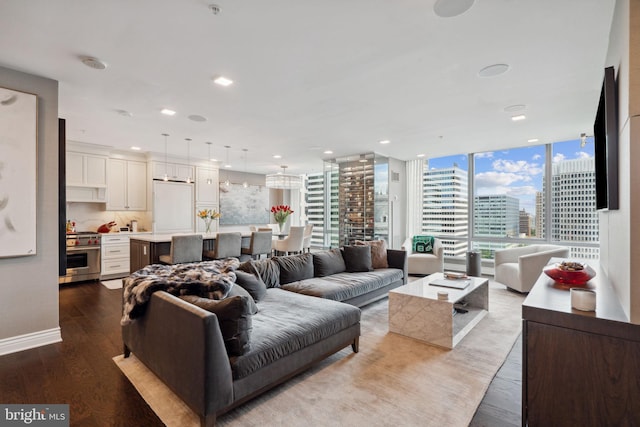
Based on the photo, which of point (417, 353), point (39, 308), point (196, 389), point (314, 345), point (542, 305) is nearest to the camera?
point (542, 305)

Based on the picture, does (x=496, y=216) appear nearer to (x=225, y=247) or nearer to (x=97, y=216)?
(x=225, y=247)

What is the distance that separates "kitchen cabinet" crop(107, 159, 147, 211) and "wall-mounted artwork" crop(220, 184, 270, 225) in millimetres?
1935

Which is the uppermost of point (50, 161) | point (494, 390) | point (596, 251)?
point (50, 161)

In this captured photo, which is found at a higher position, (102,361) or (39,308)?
(39,308)


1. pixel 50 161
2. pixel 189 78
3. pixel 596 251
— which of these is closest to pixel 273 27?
pixel 189 78

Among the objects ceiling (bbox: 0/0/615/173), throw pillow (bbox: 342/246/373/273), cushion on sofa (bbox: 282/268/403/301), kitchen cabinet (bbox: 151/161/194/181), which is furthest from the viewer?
kitchen cabinet (bbox: 151/161/194/181)

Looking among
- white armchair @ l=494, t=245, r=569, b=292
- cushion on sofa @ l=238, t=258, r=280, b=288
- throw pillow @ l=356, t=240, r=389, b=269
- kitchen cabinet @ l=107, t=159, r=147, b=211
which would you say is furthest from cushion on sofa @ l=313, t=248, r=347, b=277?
kitchen cabinet @ l=107, t=159, r=147, b=211

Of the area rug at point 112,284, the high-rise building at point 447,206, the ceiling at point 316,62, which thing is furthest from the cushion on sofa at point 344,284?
the area rug at point 112,284

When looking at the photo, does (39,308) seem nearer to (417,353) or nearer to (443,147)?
(417,353)

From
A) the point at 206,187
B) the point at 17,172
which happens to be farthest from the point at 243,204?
the point at 17,172

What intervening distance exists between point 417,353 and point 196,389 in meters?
1.93

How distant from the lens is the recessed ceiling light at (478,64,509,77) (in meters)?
2.76

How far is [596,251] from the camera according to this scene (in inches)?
209

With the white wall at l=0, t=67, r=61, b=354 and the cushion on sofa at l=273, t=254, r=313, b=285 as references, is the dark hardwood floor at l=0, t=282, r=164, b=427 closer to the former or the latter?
the white wall at l=0, t=67, r=61, b=354
